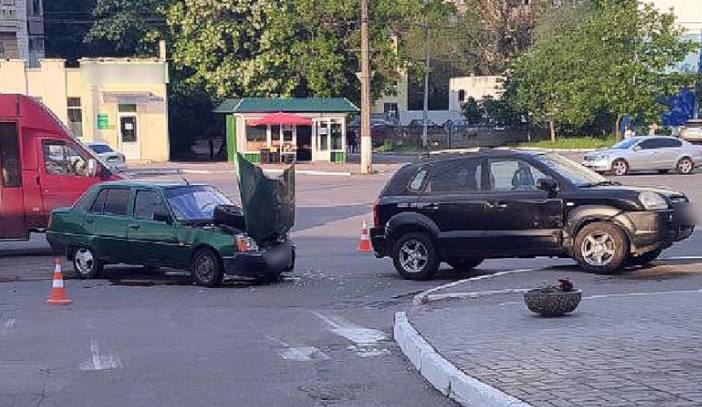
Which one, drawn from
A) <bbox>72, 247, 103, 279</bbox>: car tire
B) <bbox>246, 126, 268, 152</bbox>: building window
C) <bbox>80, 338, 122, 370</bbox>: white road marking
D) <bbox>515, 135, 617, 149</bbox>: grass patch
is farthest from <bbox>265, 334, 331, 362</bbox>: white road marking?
<bbox>515, 135, 617, 149</bbox>: grass patch

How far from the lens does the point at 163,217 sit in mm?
14664

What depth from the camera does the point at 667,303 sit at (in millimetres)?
10172

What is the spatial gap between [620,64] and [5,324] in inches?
1893

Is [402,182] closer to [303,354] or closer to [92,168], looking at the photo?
[303,354]

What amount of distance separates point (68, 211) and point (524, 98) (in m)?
52.7

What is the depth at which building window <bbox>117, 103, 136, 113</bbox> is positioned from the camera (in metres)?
51.5

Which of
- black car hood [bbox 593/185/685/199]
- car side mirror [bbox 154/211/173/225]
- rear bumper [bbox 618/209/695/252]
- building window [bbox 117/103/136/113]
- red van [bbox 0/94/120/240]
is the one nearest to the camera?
rear bumper [bbox 618/209/695/252]

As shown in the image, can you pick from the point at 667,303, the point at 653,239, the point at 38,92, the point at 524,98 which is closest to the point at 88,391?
the point at 667,303

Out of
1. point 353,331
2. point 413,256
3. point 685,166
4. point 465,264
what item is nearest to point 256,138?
point 685,166

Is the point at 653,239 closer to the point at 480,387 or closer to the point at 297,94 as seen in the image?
the point at 480,387

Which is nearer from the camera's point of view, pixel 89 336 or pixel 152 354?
pixel 152 354

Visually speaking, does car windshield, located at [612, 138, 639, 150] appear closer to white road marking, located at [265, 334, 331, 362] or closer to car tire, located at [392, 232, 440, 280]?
car tire, located at [392, 232, 440, 280]

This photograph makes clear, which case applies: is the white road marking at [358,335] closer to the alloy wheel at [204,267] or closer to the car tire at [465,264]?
the alloy wheel at [204,267]

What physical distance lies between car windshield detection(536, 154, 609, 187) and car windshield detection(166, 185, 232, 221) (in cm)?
533
